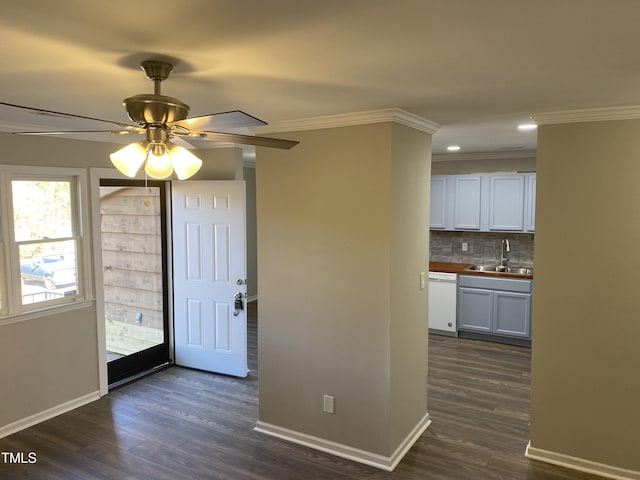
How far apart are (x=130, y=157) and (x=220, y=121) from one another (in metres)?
0.42

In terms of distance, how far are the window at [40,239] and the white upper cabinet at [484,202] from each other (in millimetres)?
4354

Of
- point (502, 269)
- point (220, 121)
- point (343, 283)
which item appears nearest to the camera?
point (220, 121)

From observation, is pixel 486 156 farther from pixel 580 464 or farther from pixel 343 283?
pixel 580 464

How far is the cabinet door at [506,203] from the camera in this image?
5.88 meters

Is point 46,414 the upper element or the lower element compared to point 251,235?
lower

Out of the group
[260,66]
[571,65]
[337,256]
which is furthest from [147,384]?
[571,65]

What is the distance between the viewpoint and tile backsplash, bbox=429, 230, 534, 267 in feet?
20.2

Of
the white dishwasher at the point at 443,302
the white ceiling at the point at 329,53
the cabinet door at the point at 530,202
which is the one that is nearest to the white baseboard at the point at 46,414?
the white ceiling at the point at 329,53

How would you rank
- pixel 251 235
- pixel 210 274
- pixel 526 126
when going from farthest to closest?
pixel 251 235 < pixel 210 274 < pixel 526 126

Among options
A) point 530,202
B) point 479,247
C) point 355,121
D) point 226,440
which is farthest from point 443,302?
point 355,121

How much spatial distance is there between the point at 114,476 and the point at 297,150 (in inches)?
97.9

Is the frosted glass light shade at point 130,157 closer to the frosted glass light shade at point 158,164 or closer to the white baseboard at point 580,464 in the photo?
the frosted glass light shade at point 158,164

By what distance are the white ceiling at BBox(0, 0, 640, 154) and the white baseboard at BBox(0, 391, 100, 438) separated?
2488 mm

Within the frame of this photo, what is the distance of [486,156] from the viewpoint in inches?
241
